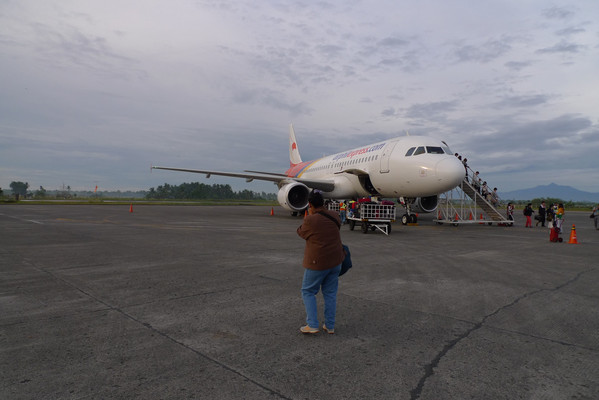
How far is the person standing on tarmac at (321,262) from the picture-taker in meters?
3.99

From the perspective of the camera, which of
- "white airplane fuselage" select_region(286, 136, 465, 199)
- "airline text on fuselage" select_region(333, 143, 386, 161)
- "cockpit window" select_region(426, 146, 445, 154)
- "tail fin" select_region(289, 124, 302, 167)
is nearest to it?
"white airplane fuselage" select_region(286, 136, 465, 199)

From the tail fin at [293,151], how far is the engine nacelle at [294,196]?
14.2m

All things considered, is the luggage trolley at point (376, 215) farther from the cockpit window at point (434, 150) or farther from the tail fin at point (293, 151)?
the tail fin at point (293, 151)

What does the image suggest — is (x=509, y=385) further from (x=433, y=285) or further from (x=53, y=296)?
(x=53, y=296)

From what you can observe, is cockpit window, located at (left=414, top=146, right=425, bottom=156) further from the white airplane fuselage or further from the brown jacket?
the brown jacket

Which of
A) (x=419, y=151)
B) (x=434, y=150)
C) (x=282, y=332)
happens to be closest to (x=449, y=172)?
→ (x=434, y=150)

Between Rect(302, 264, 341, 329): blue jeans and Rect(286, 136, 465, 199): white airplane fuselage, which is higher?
Rect(286, 136, 465, 199): white airplane fuselage

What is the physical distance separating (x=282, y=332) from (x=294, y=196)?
17.0m

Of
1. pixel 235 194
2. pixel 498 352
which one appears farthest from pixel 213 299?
pixel 235 194

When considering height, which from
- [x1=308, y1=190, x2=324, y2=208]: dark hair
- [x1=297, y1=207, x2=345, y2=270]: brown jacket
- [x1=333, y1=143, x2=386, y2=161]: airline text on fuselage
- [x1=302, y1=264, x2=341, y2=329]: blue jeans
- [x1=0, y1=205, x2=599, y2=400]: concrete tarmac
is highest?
[x1=333, y1=143, x2=386, y2=161]: airline text on fuselage

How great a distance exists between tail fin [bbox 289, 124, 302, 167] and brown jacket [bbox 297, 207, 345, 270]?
103 ft

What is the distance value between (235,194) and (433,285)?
110m

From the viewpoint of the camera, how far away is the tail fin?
35.5 metres

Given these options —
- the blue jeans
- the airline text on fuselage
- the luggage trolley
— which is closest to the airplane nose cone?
the luggage trolley
